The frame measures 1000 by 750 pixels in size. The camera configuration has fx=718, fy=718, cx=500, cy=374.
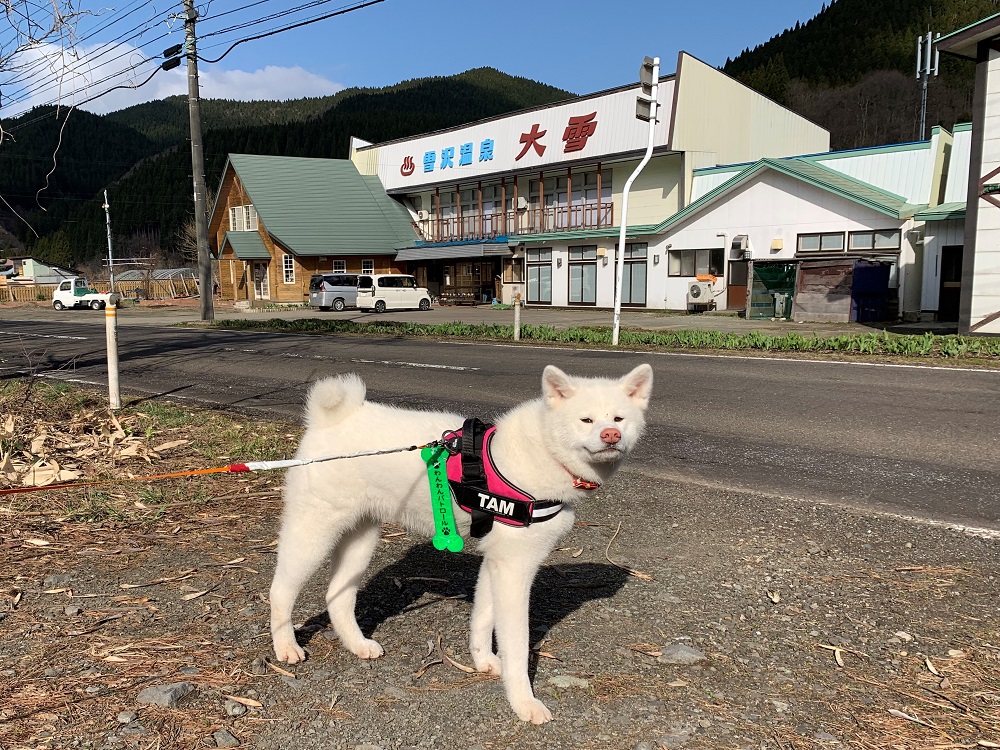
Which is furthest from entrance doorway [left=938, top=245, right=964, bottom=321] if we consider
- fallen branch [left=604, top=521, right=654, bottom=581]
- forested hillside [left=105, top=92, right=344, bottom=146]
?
forested hillside [left=105, top=92, right=344, bottom=146]

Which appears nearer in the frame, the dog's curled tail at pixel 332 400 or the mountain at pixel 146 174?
the dog's curled tail at pixel 332 400

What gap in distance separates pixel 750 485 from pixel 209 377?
9.97m

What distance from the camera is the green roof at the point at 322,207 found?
47094 mm

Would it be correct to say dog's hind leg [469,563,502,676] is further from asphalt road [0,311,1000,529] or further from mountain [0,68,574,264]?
mountain [0,68,574,264]

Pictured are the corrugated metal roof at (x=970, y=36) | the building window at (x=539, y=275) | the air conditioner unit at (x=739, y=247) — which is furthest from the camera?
the building window at (x=539, y=275)

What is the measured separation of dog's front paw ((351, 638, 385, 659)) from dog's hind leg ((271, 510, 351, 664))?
0.25m

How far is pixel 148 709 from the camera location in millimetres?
2930

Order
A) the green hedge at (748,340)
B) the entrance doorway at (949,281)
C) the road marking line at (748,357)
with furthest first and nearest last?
the entrance doorway at (949,281)
the green hedge at (748,340)
the road marking line at (748,357)

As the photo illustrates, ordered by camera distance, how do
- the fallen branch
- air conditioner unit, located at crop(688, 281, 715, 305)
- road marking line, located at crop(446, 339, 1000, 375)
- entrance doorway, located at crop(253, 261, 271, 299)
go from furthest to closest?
entrance doorway, located at crop(253, 261, 271, 299) < air conditioner unit, located at crop(688, 281, 715, 305) < road marking line, located at crop(446, 339, 1000, 375) < the fallen branch

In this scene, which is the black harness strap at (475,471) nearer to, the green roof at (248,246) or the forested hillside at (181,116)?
the green roof at (248,246)

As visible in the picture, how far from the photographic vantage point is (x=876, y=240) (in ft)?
86.7

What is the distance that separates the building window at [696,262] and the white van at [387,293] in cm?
1397

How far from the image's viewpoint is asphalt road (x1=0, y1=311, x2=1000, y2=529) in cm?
618

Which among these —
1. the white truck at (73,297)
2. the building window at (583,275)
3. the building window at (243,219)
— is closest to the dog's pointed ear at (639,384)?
the building window at (583,275)
